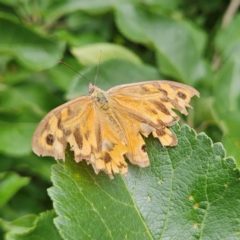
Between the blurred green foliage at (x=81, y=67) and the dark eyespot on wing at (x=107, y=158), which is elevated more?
the dark eyespot on wing at (x=107, y=158)

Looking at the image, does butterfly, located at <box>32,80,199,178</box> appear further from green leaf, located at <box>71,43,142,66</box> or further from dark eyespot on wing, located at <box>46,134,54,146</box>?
green leaf, located at <box>71,43,142,66</box>

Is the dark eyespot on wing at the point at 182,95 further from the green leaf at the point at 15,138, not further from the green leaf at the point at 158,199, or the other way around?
the green leaf at the point at 15,138

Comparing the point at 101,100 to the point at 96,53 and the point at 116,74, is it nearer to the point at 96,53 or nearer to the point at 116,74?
the point at 116,74

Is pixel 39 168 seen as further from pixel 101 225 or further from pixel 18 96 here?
pixel 101 225

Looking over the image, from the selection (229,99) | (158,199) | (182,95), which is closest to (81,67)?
(229,99)

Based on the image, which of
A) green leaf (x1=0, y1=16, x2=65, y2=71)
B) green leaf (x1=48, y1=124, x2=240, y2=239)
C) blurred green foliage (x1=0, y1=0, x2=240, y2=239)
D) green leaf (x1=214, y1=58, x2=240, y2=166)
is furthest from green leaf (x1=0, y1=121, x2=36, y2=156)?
green leaf (x1=214, y1=58, x2=240, y2=166)

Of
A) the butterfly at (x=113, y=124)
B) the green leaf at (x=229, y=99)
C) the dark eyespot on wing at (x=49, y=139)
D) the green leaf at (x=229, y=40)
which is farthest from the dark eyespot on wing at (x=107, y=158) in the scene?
the green leaf at (x=229, y=40)
